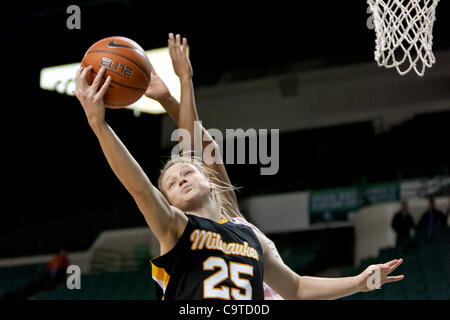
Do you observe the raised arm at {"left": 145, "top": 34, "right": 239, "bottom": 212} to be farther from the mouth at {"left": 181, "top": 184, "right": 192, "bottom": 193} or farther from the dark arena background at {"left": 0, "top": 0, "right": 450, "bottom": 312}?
the dark arena background at {"left": 0, "top": 0, "right": 450, "bottom": 312}

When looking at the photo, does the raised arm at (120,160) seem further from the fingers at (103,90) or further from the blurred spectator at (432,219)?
the blurred spectator at (432,219)

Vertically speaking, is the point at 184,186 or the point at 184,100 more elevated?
the point at 184,100

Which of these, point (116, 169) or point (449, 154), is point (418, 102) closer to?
point (449, 154)

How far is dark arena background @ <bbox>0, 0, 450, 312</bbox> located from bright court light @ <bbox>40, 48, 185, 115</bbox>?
0.42 ft

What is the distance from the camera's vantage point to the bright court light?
7.67 metres

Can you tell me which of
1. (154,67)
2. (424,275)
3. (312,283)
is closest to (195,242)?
(312,283)

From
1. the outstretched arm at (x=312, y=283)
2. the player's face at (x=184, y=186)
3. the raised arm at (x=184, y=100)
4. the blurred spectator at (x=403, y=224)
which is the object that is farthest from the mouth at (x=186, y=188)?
the blurred spectator at (x=403, y=224)

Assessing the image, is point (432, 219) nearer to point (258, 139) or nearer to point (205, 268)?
point (258, 139)

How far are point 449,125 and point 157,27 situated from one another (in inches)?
169

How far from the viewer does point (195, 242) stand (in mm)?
2037

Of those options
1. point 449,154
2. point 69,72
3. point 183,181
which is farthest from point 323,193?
point 183,181

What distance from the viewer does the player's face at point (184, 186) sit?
7.32ft

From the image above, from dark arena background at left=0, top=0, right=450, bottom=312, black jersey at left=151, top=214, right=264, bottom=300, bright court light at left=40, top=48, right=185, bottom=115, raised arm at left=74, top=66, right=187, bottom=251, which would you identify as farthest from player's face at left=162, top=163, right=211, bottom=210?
bright court light at left=40, top=48, right=185, bottom=115

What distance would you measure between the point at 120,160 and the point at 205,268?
1.54 ft
